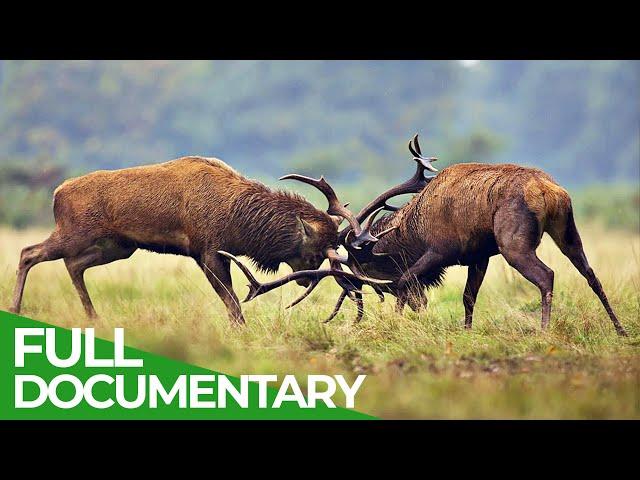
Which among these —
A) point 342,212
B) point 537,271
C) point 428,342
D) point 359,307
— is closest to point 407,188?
point 342,212

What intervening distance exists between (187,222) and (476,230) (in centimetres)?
303

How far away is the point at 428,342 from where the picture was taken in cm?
1016

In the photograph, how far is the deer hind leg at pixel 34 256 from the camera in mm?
11469

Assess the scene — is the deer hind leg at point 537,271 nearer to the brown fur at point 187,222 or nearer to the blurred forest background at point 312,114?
the brown fur at point 187,222

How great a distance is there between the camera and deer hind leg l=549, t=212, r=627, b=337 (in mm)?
10438

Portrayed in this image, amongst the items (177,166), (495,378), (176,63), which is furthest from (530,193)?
(176,63)

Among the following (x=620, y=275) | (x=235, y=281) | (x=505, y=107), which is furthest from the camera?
(x=505, y=107)

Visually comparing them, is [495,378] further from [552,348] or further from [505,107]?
[505,107]

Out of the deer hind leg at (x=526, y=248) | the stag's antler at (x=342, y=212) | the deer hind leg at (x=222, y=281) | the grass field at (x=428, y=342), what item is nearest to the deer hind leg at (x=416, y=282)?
the grass field at (x=428, y=342)

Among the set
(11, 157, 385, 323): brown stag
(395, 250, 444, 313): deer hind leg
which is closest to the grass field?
(395, 250, 444, 313): deer hind leg

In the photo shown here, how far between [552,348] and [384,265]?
2.54 m

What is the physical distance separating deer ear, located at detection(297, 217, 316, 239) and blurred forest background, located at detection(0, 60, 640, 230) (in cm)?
4570

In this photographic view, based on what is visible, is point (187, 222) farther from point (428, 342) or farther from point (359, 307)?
point (428, 342)

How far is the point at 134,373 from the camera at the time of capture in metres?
9.10
